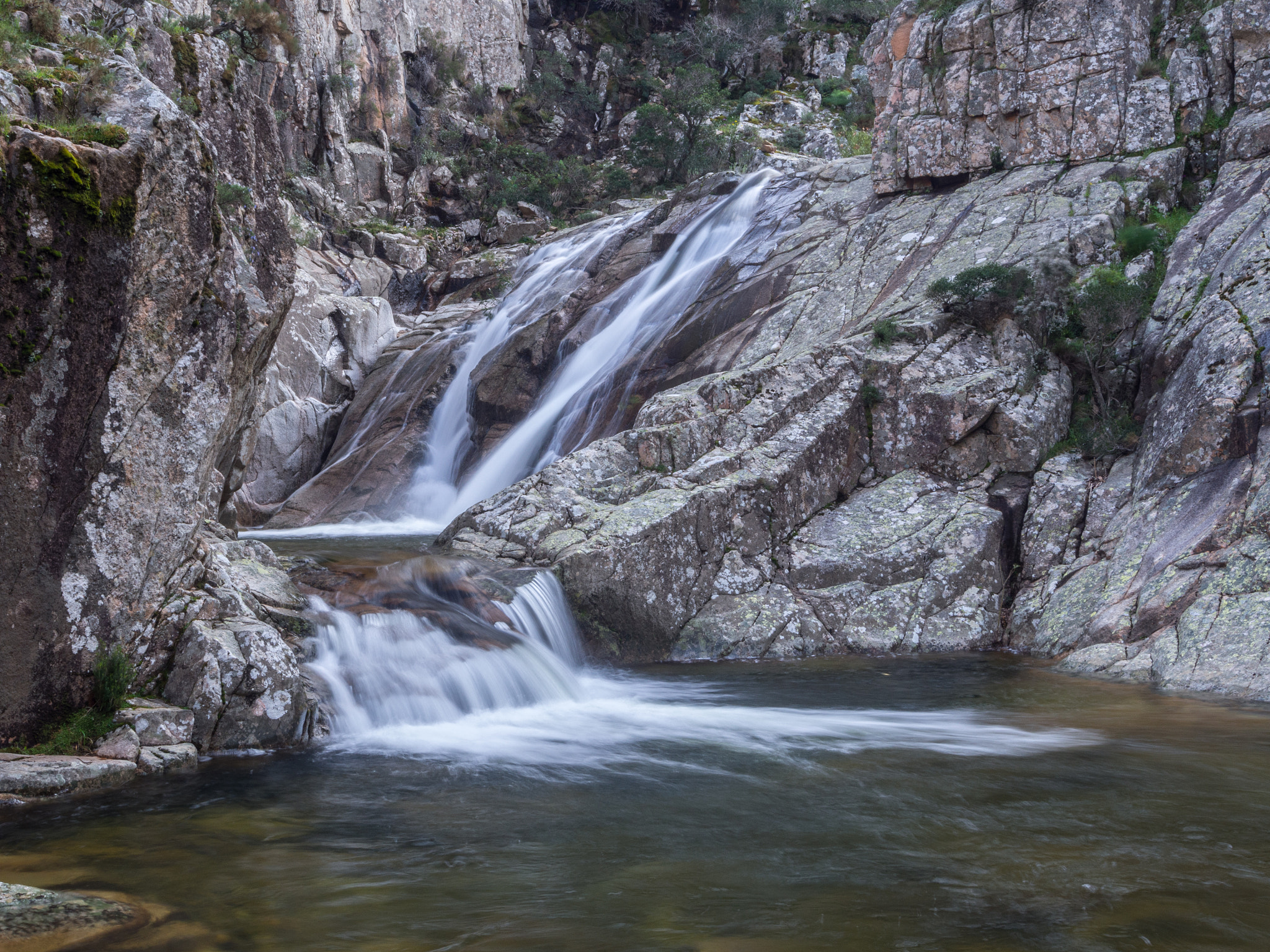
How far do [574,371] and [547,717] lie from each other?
11.7 meters

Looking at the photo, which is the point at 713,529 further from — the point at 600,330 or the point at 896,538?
the point at 600,330

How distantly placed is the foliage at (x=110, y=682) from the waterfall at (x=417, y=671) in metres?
1.76

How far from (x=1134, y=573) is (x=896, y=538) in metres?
2.78

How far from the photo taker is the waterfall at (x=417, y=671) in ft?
25.8

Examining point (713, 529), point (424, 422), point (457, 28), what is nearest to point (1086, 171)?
point (713, 529)

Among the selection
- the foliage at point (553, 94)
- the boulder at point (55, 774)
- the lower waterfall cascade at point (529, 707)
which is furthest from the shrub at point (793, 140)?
the boulder at point (55, 774)

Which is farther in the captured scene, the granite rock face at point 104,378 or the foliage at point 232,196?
the foliage at point 232,196

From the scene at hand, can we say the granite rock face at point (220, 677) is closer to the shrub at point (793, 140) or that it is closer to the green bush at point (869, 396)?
the green bush at point (869, 396)

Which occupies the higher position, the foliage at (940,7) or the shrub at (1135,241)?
the foliage at (940,7)

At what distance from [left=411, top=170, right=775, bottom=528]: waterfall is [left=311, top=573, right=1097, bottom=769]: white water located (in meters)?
8.26

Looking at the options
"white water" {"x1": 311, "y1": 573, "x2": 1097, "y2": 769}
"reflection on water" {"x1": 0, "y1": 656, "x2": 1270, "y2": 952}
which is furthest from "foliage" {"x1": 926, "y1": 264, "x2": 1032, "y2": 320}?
"white water" {"x1": 311, "y1": 573, "x2": 1097, "y2": 769}

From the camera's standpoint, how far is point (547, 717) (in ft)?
27.3

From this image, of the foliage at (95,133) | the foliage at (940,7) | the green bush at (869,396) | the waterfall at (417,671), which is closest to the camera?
the foliage at (95,133)

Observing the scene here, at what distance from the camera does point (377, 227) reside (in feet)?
106
